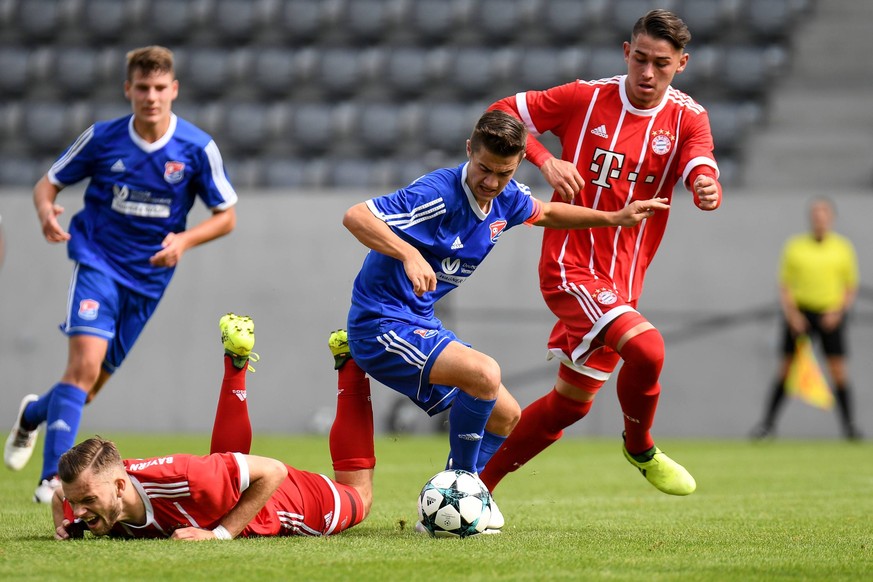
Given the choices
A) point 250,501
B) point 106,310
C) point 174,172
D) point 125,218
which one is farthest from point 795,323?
point 250,501

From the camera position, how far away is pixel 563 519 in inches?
206

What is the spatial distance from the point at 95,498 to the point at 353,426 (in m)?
1.33

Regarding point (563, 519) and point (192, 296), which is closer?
point (563, 519)

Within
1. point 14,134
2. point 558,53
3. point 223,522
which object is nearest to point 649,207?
point 223,522

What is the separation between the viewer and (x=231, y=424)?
4824mm

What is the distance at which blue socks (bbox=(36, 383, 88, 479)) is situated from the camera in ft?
18.8

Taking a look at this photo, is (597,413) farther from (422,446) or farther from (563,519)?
(563,519)

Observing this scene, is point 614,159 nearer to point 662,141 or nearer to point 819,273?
point 662,141

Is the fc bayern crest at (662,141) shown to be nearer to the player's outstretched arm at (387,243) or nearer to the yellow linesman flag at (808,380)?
the player's outstretched arm at (387,243)

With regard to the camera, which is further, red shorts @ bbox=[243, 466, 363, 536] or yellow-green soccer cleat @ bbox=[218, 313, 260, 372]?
yellow-green soccer cleat @ bbox=[218, 313, 260, 372]

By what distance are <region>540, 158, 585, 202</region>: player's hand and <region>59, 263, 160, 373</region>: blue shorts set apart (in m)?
2.35

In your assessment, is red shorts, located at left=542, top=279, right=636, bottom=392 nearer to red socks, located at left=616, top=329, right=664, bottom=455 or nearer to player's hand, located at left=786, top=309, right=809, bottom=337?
red socks, located at left=616, top=329, right=664, bottom=455

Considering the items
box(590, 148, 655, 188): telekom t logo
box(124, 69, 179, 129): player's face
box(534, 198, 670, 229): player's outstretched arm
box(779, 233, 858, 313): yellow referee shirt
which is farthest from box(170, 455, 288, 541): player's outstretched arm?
box(779, 233, 858, 313): yellow referee shirt

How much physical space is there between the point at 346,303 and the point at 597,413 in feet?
8.86
